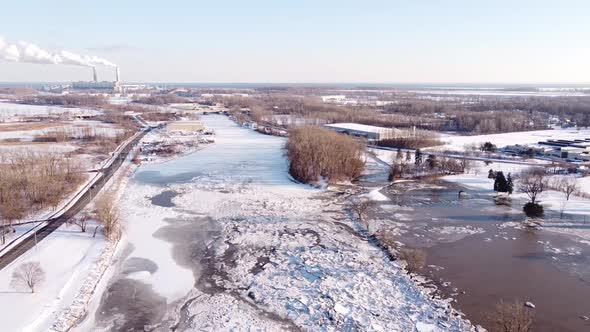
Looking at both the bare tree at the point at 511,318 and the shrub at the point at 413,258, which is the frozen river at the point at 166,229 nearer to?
the shrub at the point at 413,258

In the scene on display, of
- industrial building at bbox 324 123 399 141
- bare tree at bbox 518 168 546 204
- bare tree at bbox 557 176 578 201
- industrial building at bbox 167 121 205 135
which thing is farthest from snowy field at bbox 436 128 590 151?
industrial building at bbox 167 121 205 135

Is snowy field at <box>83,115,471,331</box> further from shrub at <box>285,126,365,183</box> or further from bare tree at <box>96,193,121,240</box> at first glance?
shrub at <box>285,126,365,183</box>

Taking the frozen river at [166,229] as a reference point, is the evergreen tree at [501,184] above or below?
above

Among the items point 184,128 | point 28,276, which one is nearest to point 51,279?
point 28,276

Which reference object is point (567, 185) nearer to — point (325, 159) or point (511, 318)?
point (325, 159)

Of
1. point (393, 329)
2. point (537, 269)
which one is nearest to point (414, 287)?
point (393, 329)

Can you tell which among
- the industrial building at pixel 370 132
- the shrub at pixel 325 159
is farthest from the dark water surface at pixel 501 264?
the industrial building at pixel 370 132

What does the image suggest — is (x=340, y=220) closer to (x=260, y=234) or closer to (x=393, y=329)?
(x=260, y=234)
